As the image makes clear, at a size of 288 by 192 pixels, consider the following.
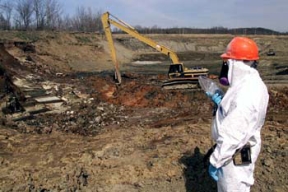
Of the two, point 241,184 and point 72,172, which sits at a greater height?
point 241,184

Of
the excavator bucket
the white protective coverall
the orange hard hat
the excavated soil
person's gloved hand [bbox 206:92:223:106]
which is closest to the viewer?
the white protective coverall

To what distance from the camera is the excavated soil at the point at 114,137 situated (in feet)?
17.6

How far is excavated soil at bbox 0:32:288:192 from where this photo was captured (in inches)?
212

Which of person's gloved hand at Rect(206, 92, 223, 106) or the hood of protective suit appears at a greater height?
the hood of protective suit

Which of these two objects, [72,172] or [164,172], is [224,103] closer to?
[164,172]

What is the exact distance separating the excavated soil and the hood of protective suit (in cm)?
196

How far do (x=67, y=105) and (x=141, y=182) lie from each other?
8.21 m

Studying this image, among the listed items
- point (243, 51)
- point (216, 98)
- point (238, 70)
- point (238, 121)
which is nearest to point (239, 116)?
point (238, 121)

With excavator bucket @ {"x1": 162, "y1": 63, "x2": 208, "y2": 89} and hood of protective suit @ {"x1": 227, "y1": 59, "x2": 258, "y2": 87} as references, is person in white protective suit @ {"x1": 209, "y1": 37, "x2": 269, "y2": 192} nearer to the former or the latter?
hood of protective suit @ {"x1": 227, "y1": 59, "x2": 258, "y2": 87}

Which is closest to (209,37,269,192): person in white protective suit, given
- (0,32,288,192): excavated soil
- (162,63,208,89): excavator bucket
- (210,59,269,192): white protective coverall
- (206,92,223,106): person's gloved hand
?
(210,59,269,192): white protective coverall

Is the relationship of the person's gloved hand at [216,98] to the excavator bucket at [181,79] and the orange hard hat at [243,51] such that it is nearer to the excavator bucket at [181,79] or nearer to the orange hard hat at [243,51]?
the orange hard hat at [243,51]

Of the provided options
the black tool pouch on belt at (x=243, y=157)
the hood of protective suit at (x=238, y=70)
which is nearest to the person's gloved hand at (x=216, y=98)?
the hood of protective suit at (x=238, y=70)

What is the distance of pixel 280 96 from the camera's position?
41.6ft

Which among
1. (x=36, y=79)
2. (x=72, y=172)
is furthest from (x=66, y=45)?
(x=72, y=172)
